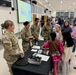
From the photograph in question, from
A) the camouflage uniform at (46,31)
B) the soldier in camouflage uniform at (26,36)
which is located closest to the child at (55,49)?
the soldier in camouflage uniform at (26,36)

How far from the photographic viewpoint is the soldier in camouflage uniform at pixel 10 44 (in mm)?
1841

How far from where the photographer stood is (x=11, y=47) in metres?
1.90

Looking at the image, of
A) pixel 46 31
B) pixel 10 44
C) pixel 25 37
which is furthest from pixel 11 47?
pixel 46 31

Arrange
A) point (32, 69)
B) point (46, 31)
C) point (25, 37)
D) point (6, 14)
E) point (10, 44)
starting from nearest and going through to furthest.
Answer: point (32, 69)
point (10, 44)
point (25, 37)
point (46, 31)
point (6, 14)

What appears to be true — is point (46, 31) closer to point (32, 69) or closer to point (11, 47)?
point (11, 47)

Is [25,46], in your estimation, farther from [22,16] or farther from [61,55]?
[22,16]

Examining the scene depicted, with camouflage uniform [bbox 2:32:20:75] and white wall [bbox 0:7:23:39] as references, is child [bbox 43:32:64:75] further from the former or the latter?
white wall [bbox 0:7:23:39]

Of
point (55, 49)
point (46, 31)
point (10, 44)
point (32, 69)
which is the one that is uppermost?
point (46, 31)

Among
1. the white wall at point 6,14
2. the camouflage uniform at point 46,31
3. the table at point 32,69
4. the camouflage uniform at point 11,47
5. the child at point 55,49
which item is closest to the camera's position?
the table at point 32,69

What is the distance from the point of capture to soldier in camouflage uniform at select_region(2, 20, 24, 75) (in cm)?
184

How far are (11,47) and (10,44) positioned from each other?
7 cm

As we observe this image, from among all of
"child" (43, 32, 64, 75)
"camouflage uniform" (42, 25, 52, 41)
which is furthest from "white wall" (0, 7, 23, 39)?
"child" (43, 32, 64, 75)

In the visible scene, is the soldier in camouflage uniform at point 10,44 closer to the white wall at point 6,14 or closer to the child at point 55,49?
the child at point 55,49

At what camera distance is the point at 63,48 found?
2.24 metres
